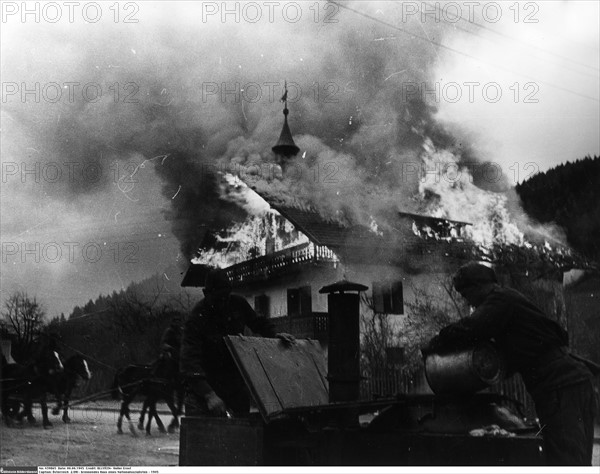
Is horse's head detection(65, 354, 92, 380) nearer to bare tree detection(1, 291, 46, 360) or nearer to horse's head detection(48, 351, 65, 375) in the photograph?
horse's head detection(48, 351, 65, 375)

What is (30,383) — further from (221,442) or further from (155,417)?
(221,442)

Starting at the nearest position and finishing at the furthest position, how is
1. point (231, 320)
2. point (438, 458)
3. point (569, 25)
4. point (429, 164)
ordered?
point (438, 458) < point (231, 320) < point (569, 25) < point (429, 164)

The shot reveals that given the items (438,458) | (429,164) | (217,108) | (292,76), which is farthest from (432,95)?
(438,458)

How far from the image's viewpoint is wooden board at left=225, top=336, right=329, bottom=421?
4676 mm

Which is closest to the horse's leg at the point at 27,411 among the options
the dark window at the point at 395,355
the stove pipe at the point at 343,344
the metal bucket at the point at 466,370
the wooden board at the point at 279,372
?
the wooden board at the point at 279,372

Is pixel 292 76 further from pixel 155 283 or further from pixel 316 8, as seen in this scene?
pixel 155 283

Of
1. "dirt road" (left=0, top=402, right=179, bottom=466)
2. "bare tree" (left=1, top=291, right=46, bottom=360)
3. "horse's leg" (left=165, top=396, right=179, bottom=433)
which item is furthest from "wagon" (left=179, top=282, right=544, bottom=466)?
"bare tree" (left=1, top=291, right=46, bottom=360)

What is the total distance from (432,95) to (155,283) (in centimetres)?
380

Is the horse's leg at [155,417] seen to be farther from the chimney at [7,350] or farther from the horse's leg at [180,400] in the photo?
the chimney at [7,350]

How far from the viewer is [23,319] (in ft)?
23.2

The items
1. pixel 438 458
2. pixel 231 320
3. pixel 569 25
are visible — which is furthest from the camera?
pixel 569 25

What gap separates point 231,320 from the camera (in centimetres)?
595

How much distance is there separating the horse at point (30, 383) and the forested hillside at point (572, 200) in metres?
5.76

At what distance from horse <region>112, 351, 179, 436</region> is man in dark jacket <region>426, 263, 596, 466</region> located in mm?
3688
